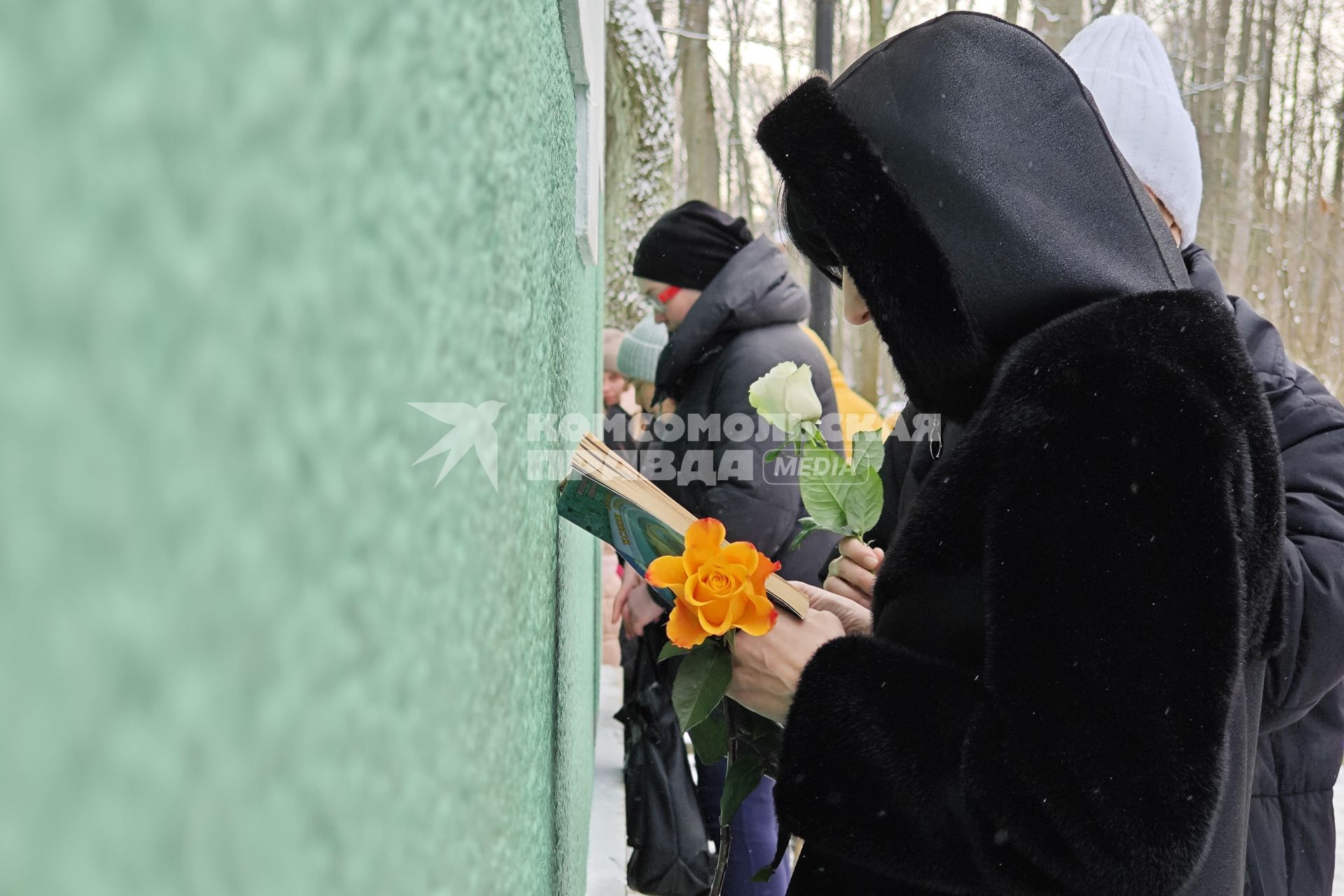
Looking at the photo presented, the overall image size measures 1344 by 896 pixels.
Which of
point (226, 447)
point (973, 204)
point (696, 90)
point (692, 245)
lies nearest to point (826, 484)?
point (973, 204)

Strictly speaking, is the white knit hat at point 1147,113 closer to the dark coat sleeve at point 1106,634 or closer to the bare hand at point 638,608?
the dark coat sleeve at point 1106,634

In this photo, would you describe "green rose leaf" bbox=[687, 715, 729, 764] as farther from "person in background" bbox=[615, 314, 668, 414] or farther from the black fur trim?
"person in background" bbox=[615, 314, 668, 414]

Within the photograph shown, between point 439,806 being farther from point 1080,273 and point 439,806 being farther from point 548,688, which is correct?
point 1080,273

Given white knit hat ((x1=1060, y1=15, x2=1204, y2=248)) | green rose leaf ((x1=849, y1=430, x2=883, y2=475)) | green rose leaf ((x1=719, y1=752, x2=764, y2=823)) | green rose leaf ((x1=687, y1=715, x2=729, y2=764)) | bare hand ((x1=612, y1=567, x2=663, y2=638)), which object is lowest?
bare hand ((x1=612, y1=567, x2=663, y2=638))

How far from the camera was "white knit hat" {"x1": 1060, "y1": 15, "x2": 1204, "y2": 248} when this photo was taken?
2.15m

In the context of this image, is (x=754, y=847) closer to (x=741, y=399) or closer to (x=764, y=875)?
(x=741, y=399)

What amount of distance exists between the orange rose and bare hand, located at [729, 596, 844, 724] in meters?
0.08

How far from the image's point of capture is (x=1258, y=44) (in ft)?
46.4

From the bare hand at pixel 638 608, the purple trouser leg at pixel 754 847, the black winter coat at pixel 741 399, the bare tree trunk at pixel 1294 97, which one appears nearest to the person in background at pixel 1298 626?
the black winter coat at pixel 741 399

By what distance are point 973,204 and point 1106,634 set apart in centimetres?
50

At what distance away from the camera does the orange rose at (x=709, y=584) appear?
4.14 ft

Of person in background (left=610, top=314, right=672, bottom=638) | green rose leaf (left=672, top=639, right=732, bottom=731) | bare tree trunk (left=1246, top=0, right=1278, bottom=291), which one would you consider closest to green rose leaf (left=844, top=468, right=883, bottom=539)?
green rose leaf (left=672, top=639, right=732, bottom=731)

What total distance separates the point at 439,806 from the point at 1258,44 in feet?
53.5

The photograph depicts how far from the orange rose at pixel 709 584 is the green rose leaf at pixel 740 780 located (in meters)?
0.34
